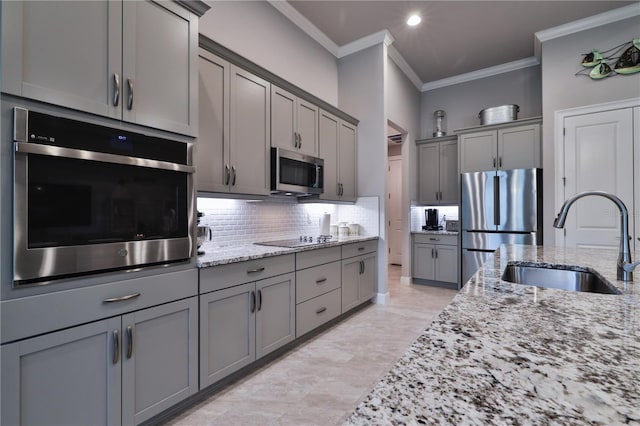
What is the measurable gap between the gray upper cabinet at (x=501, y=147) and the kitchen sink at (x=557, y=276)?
3.23 metres

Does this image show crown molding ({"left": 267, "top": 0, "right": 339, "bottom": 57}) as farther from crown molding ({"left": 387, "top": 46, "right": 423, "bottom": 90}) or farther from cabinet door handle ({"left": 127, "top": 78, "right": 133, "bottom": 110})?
cabinet door handle ({"left": 127, "top": 78, "right": 133, "bottom": 110})

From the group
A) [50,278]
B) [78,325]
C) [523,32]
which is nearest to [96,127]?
[50,278]

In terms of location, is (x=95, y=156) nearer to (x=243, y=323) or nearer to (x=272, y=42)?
(x=243, y=323)

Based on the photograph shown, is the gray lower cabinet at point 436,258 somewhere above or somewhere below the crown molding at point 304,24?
below

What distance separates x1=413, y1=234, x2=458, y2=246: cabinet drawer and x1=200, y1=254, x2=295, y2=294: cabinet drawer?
3.03 meters

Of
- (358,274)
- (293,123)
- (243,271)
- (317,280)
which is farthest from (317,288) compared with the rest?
(293,123)

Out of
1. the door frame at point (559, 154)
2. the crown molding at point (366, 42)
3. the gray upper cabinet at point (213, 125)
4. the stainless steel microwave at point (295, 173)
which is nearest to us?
the gray upper cabinet at point (213, 125)

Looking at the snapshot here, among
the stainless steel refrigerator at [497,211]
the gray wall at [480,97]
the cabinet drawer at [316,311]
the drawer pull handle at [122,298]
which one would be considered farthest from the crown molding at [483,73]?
the drawer pull handle at [122,298]

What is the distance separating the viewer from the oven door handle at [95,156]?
3.94ft

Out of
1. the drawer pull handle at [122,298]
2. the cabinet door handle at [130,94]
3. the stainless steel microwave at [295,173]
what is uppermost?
the cabinet door handle at [130,94]

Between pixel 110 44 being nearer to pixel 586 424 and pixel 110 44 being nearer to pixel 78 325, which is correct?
pixel 78 325

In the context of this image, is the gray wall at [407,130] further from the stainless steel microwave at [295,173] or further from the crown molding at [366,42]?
the stainless steel microwave at [295,173]

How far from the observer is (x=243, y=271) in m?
2.07

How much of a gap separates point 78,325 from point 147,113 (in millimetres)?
1080
